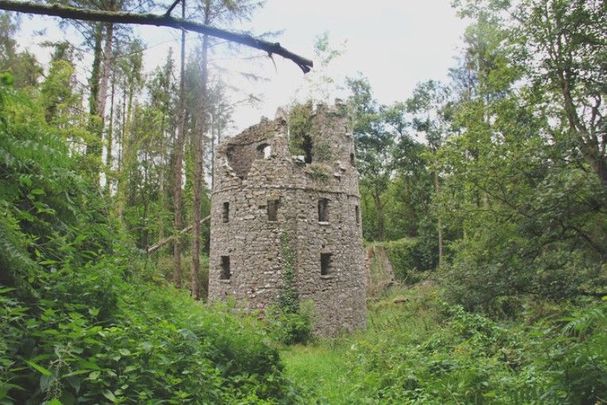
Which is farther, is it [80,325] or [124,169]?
[124,169]

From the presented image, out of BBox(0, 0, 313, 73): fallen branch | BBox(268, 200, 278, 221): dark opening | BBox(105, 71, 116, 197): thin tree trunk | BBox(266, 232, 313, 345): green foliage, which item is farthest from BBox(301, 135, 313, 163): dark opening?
BBox(0, 0, 313, 73): fallen branch

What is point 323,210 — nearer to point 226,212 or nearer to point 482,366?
point 226,212

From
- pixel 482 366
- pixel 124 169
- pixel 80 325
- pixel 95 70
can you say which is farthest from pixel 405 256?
pixel 80 325

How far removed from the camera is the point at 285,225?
1586 cm

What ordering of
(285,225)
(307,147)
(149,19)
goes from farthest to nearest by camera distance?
1. (307,147)
2. (285,225)
3. (149,19)

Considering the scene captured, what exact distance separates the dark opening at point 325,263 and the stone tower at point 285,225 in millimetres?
38

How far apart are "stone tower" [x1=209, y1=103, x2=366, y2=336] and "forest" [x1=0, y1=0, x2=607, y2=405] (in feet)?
3.58

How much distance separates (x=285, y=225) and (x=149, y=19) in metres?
13.2

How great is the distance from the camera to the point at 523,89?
42.0 feet

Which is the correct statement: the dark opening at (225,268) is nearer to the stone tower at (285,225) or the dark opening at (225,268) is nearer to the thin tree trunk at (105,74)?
the stone tower at (285,225)

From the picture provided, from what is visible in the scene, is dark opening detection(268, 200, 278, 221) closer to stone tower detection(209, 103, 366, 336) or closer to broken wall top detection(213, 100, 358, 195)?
stone tower detection(209, 103, 366, 336)

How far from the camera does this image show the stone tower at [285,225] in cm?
1573

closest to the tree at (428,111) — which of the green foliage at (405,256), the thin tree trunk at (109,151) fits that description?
the green foliage at (405,256)

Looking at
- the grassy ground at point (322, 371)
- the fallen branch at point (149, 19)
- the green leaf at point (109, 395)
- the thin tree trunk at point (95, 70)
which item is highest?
the thin tree trunk at point (95, 70)
